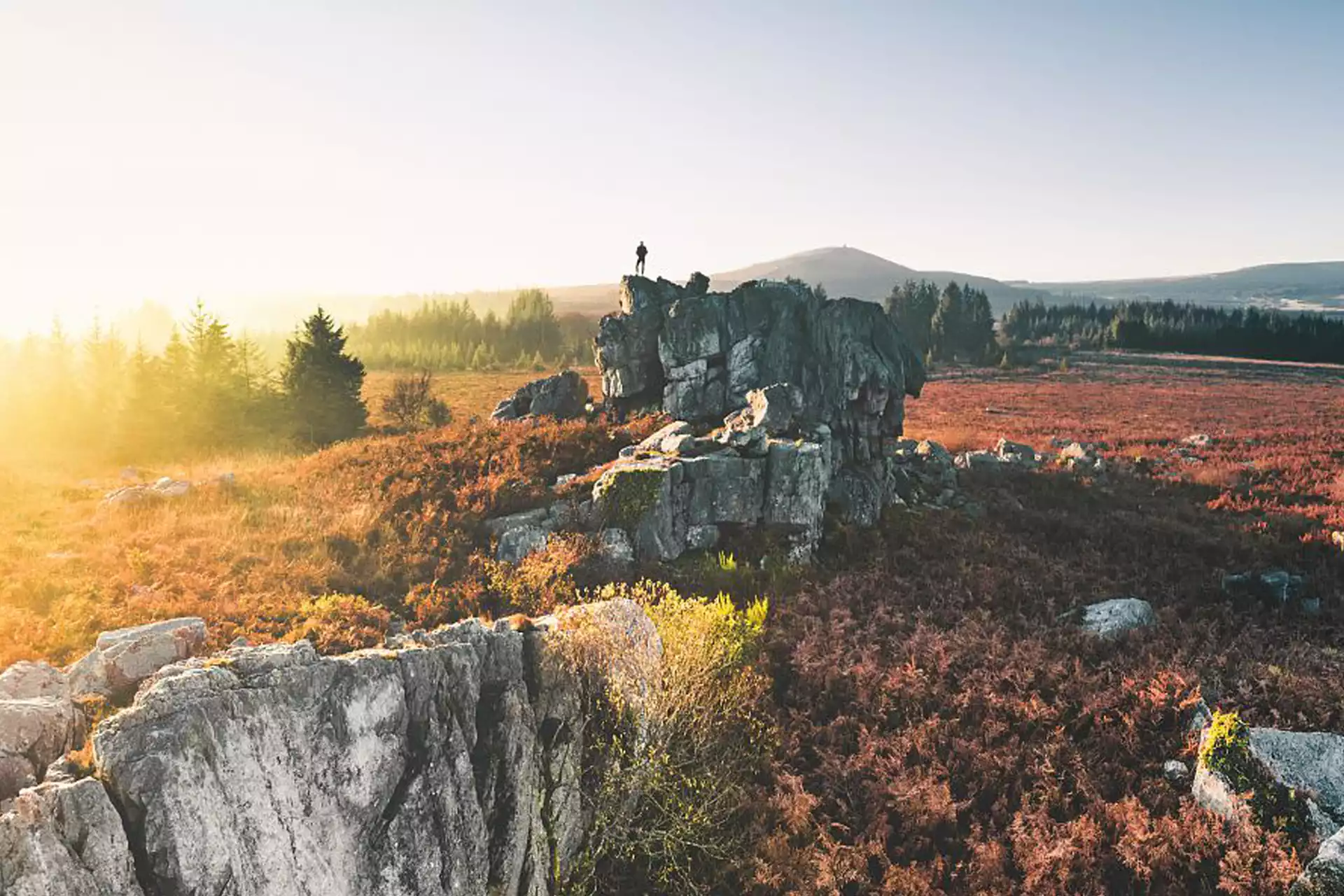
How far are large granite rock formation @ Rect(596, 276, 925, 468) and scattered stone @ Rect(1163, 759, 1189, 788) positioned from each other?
1511 cm

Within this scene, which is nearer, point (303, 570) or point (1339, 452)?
point (303, 570)

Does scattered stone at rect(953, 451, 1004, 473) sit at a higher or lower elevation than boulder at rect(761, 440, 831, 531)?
lower

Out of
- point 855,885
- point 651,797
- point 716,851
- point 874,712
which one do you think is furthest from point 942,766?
point 651,797

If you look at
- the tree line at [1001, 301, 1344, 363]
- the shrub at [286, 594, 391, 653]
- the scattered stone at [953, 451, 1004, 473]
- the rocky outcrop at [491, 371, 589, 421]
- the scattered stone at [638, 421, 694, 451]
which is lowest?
the shrub at [286, 594, 391, 653]

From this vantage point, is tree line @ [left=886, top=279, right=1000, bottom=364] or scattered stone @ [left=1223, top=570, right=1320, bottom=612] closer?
scattered stone @ [left=1223, top=570, right=1320, bottom=612]

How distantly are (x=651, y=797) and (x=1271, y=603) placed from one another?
15988 millimetres

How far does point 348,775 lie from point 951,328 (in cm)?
11833

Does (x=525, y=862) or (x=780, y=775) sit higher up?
(x=525, y=862)

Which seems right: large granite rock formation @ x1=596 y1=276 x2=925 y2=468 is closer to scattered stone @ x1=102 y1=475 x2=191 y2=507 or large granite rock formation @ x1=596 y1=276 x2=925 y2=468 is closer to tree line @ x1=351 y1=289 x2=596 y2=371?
scattered stone @ x1=102 y1=475 x2=191 y2=507

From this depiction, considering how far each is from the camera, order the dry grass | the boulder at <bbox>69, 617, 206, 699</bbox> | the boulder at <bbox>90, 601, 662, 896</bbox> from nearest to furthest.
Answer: the boulder at <bbox>90, 601, 662, 896</bbox>
the boulder at <bbox>69, 617, 206, 699</bbox>
the dry grass

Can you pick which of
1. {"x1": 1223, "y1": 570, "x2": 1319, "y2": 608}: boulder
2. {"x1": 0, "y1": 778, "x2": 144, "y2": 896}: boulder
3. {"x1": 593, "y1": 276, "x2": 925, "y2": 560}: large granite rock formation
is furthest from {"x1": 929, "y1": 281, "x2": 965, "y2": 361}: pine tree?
{"x1": 0, "y1": 778, "x2": 144, "y2": 896}: boulder

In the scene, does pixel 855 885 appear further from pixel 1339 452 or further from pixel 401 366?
pixel 401 366

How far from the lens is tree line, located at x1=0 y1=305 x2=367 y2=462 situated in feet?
117

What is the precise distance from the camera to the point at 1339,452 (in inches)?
1293
